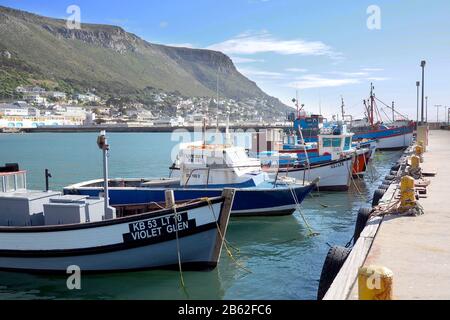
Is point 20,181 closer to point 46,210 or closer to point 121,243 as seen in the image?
point 46,210

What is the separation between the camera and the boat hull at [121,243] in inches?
485

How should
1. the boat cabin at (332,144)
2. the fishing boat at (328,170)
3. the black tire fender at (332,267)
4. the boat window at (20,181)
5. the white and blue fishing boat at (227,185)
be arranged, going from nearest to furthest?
the black tire fender at (332,267) < the boat window at (20,181) < the white and blue fishing boat at (227,185) < the fishing boat at (328,170) < the boat cabin at (332,144)

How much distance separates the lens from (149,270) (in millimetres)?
13109

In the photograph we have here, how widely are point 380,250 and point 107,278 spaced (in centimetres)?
734

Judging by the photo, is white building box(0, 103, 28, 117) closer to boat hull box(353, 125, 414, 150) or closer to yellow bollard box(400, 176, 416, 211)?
boat hull box(353, 125, 414, 150)

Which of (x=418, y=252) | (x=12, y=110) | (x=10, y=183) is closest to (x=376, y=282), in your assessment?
(x=418, y=252)

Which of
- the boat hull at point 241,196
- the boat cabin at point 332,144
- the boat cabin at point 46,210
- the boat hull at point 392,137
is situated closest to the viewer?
the boat cabin at point 46,210

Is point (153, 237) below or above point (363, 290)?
below

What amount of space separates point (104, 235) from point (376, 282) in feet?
26.9

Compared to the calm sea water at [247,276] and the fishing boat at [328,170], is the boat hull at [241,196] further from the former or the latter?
the fishing boat at [328,170]

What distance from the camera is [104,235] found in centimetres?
1233

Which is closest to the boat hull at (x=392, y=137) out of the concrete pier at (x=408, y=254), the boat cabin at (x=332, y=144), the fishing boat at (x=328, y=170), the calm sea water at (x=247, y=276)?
the boat cabin at (x=332, y=144)
